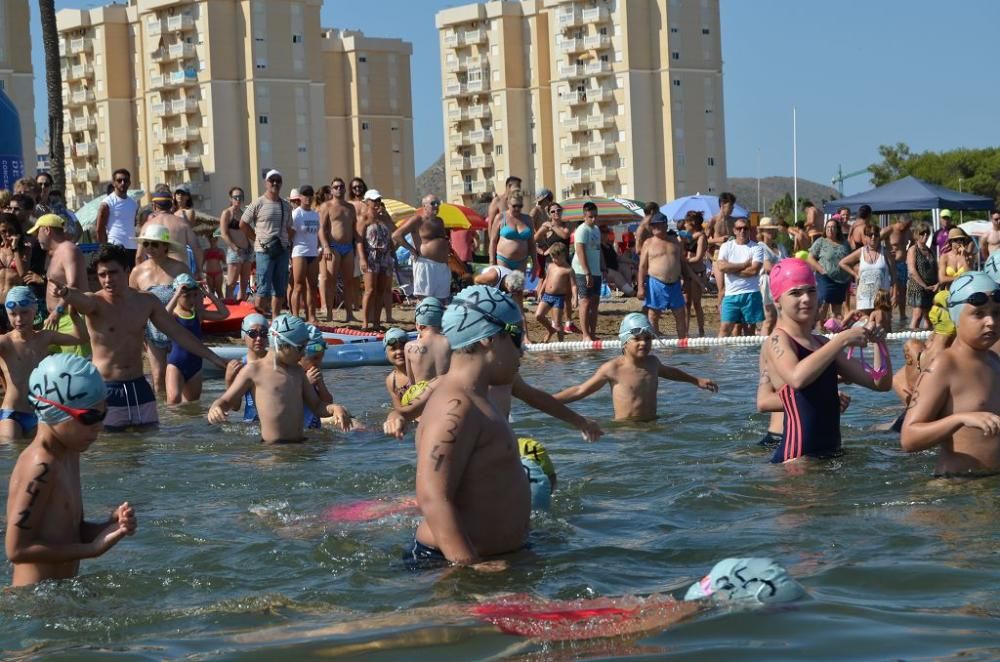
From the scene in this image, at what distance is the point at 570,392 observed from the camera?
953cm

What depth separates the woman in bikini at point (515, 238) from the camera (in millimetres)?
17031

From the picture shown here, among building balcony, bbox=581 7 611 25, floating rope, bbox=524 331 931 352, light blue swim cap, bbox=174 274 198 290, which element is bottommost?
floating rope, bbox=524 331 931 352

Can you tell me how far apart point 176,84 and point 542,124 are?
83.1 feet

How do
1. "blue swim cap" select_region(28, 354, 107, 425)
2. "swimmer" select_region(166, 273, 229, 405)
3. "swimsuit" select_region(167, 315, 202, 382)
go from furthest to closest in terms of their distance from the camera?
"swimsuit" select_region(167, 315, 202, 382) < "swimmer" select_region(166, 273, 229, 405) < "blue swim cap" select_region(28, 354, 107, 425)

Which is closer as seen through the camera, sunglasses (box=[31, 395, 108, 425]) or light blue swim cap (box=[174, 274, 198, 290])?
sunglasses (box=[31, 395, 108, 425])

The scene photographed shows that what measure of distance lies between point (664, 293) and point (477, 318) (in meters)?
11.5

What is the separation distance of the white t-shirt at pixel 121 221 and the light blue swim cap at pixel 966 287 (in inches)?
439

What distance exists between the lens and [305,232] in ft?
57.2

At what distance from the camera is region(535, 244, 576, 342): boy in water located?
17.3 meters

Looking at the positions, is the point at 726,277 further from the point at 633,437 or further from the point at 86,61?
the point at 86,61

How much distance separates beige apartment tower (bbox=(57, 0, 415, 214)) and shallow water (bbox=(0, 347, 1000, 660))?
251ft

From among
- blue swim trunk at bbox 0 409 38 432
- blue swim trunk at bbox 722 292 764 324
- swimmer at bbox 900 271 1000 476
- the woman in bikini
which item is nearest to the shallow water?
swimmer at bbox 900 271 1000 476

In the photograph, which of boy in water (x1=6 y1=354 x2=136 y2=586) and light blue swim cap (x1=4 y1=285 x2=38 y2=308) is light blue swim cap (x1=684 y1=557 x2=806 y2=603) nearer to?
boy in water (x1=6 y1=354 x2=136 y2=586)

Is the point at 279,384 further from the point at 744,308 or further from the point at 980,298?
the point at 744,308
